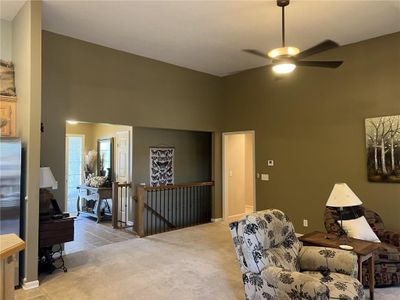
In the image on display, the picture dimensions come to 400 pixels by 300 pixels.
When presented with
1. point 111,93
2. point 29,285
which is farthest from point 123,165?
point 29,285

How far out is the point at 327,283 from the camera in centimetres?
239

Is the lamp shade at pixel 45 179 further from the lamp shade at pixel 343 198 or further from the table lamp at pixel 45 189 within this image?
the lamp shade at pixel 343 198

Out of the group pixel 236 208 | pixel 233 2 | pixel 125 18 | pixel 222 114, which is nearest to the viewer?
pixel 233 2

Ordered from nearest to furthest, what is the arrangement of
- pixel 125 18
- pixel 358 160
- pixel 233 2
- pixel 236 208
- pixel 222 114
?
pixel 233 2, pixel 125 18, pixel 358 160, pixel 222 114, pixel 236 208

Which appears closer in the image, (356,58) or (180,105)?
(356,58)

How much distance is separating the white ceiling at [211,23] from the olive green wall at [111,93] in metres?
0.29

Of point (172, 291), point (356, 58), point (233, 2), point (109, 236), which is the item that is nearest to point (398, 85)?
point (356, 58)

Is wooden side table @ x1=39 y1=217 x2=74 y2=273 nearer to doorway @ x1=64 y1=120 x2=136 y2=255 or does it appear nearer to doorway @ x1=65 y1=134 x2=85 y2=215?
doorway @ x1=64 y1=120 x2=136 y2=255

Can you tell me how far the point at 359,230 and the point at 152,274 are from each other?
2.64 meters

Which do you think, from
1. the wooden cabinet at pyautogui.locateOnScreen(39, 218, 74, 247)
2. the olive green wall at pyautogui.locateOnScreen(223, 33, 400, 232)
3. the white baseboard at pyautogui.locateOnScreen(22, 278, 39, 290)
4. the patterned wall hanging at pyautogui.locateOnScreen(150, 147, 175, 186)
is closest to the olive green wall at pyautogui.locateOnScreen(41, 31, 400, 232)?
the olive green wall at pyautogui.locateOnScreen(223, 33, 400, 232)

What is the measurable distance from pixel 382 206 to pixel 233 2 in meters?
3.79

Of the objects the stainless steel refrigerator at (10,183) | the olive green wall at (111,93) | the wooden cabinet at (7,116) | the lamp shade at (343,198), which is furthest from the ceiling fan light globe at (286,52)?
the wooden cabinet at (7,116)

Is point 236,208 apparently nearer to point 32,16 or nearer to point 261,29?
point 261,29

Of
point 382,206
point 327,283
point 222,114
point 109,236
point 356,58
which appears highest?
point 356,58
